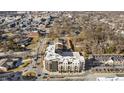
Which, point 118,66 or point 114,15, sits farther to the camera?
point 114,15

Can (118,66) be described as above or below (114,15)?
below

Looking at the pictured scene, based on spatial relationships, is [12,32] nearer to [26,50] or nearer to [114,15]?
[26,50]

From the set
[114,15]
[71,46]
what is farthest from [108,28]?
[71,46]
